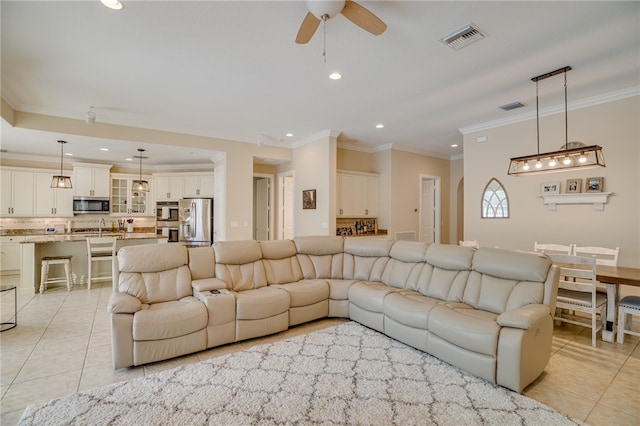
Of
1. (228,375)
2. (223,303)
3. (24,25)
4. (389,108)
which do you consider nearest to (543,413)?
(228,375)

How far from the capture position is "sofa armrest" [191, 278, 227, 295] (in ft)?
10.8

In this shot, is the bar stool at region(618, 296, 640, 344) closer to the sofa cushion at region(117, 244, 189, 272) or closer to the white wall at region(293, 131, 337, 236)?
the white wall at region(293, 131, 337, 236)

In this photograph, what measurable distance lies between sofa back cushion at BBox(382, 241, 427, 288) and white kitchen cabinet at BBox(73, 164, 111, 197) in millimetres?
7521

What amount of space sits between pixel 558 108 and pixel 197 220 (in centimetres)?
758

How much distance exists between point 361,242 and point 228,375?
8.52 ft

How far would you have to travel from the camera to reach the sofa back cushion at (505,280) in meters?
2.76

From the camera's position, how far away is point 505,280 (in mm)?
3000

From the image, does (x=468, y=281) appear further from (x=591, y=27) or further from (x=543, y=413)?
(x=591, y=27)

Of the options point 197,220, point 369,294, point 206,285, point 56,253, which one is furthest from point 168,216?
point 369,294

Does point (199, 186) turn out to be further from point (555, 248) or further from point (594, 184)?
point (594, 184)

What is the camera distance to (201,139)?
597 cm

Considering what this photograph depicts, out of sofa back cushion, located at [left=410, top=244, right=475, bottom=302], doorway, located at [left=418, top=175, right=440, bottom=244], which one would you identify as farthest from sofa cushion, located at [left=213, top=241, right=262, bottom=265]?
doorway, located at [left=418, top=175, right=440, bottom=244]

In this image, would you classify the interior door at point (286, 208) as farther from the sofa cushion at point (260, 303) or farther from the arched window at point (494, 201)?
the arched window at point (494, 201)

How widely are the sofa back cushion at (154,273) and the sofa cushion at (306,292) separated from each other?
3.72ft
